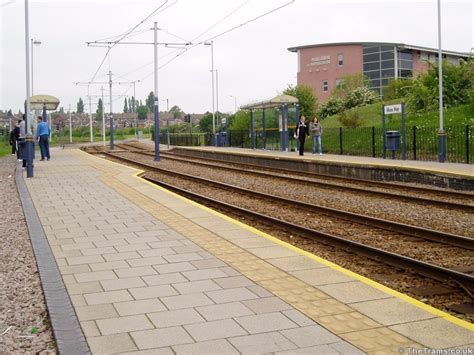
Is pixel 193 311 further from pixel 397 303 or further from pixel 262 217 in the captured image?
pixel 262 217

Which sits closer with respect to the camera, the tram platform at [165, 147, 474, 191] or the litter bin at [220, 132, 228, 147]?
the tram platform at [165, 147, 474, 191]

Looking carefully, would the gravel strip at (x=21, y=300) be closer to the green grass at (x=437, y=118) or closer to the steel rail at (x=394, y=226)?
the steel rail at (x=394, y=226)

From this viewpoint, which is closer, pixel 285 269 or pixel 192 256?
pixel 285 269

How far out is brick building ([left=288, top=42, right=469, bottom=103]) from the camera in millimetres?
75250

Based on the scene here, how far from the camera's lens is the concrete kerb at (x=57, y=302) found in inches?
182

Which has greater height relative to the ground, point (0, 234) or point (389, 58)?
point (389, 58)

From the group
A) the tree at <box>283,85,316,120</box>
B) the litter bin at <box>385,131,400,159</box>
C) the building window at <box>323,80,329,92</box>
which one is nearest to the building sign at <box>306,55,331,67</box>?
the building window at <box>323,80,329,92</box>

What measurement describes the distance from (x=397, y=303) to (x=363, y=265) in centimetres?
258

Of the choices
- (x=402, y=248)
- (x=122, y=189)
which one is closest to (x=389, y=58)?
(x=122, y=189)

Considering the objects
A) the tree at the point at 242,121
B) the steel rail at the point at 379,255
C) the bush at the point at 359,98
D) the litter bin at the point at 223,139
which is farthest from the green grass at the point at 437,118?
the steel rail at the point at 379,255

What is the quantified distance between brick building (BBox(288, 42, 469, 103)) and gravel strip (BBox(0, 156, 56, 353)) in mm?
69267

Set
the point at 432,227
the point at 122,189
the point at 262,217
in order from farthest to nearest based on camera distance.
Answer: the point at 122,189
the point at 262,217
the point at 432,227

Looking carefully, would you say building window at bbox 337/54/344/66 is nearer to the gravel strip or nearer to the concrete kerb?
the gravel strip

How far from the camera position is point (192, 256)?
7.52m
